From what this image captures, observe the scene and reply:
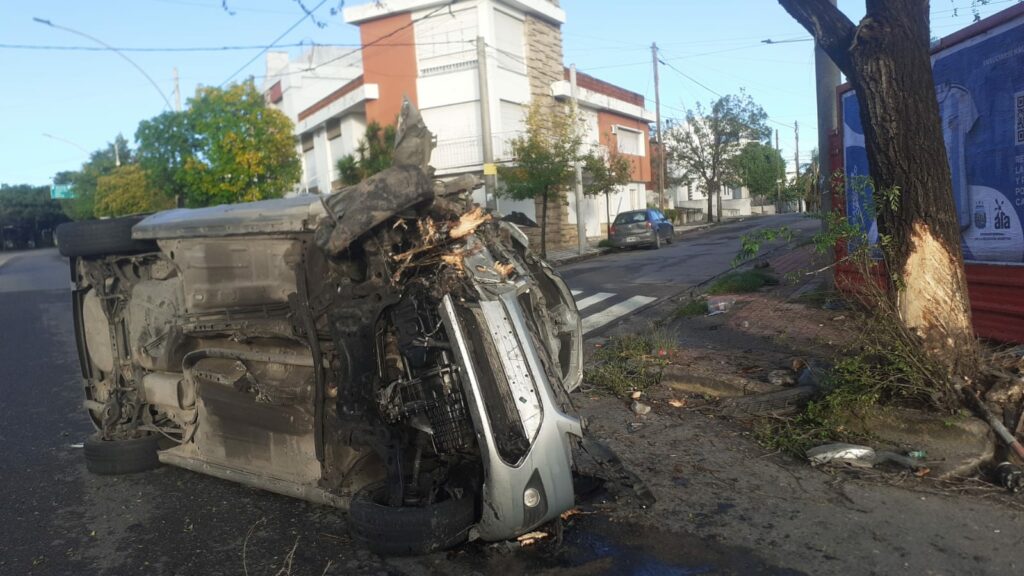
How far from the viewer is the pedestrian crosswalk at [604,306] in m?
11.3

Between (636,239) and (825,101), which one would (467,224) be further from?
(636,239)

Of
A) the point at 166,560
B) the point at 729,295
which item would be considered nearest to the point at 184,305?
the point at 166,560

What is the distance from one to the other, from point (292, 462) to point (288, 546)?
1.75 ft

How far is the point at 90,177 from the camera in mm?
62719

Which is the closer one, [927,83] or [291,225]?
[291,225]

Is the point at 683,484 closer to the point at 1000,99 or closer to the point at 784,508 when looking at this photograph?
the point at 784,508

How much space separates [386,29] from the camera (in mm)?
28156

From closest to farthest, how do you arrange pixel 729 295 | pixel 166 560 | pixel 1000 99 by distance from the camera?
pixel 166 560 → pixel 1000 99 → pixel 729 295

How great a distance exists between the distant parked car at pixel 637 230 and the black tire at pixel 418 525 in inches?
898

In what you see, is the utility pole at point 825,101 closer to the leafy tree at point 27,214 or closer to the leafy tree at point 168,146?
the leafy tree at point 168,146

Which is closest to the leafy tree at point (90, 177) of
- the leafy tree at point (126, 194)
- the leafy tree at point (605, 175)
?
the leafy tree at point (126, 194)

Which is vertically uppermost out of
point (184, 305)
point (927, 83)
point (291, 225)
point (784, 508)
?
point (927, 83)

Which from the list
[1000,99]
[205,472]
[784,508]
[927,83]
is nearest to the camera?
[784,508]

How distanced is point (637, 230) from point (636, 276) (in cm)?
926
